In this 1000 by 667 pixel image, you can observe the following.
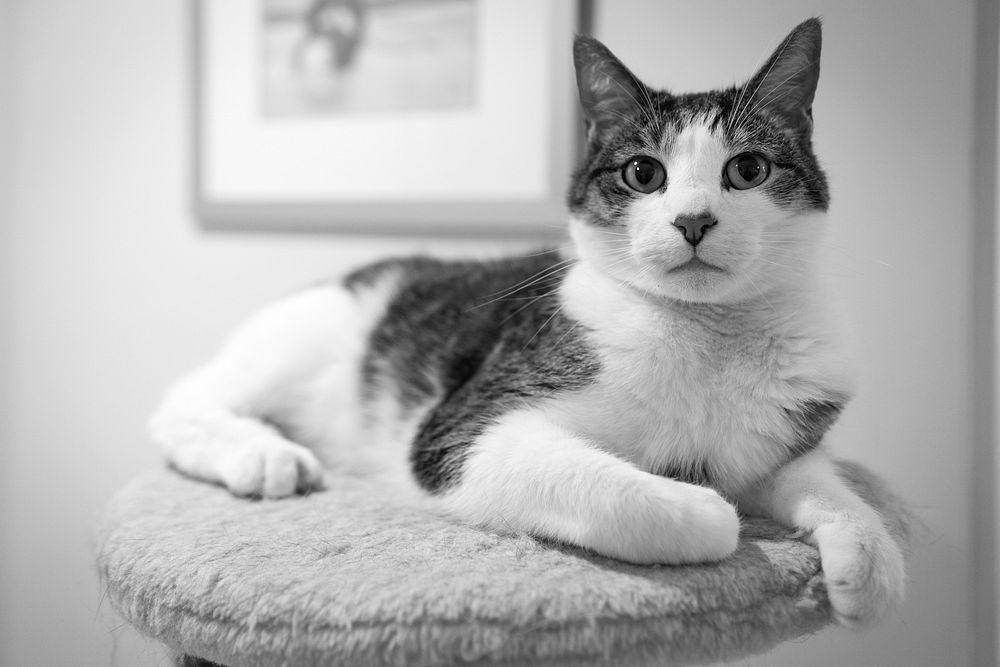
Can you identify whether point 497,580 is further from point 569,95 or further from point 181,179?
point 181,179

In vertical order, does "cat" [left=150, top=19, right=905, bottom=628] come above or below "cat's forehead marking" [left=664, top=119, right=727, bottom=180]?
below

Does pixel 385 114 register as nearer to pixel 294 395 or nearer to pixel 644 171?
pixel 294 395

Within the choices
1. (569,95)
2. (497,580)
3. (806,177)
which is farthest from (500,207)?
(497,580)

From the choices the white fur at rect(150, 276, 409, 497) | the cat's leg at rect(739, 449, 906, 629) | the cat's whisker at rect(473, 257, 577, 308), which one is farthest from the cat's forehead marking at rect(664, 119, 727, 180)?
the white fur at rect(150, 276, 409, 497)

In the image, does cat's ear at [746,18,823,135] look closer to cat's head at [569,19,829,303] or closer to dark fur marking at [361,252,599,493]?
cat's head at [569,19,829,303]

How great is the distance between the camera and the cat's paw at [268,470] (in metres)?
1.04

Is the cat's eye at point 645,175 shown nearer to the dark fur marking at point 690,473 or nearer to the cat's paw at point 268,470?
the dark fur marking at point 690,473

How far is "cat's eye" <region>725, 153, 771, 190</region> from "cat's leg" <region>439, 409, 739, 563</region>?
319 mm

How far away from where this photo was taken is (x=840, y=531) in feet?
2.59

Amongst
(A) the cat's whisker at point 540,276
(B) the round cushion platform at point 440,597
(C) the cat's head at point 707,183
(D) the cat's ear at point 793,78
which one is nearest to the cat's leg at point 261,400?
(B) the round cushion platform at point 440,597

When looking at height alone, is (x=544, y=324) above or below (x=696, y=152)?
below

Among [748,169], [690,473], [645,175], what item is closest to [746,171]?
[748,169]

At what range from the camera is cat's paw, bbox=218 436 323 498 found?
1044mm

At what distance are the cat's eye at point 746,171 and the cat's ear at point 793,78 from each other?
0.08 meters
